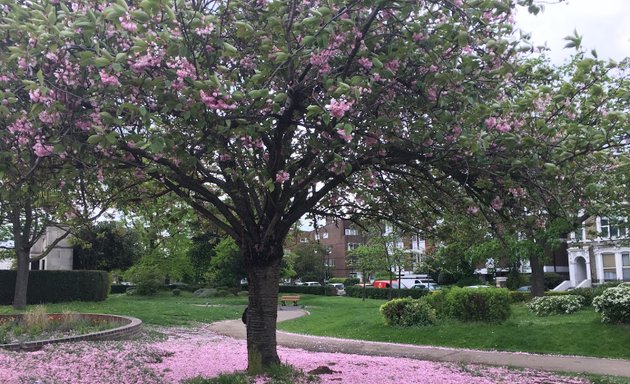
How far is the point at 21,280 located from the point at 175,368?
49.6 feet

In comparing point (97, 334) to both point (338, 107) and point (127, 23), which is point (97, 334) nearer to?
point (127, 23)

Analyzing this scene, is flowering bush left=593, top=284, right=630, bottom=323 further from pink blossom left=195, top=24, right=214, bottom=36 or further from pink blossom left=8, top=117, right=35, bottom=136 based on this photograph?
pink blossom left=8, top=117, right=35, bottom=136

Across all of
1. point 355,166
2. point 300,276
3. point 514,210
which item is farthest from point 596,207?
point 300,276

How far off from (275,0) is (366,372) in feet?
18.4

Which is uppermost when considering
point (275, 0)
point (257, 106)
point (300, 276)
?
point (275, 0)

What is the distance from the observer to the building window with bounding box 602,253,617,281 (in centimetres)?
4084

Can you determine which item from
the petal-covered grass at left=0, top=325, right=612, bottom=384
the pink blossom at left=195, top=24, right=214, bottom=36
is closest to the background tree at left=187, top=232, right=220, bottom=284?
the petal-covered grass at left=0, top=325, right=612, bottom=384

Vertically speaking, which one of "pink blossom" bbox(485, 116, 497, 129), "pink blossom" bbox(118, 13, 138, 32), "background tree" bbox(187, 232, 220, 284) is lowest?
"background tree" bbox(187, 232, 220, 284)

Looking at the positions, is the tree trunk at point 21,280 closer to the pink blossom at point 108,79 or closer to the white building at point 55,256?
the white building at point 55,256

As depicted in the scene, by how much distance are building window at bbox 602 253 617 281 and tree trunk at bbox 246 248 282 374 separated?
4089 cm

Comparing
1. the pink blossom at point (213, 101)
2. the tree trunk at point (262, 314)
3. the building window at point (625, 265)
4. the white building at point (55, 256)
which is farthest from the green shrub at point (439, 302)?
the building window at point (625, 265)

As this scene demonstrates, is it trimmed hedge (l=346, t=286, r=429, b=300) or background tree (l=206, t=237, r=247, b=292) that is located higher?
background tree (l=206, t=237, r=247, b=292)

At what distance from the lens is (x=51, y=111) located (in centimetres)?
456

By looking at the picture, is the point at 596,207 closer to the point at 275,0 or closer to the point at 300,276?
the point at 275,0
